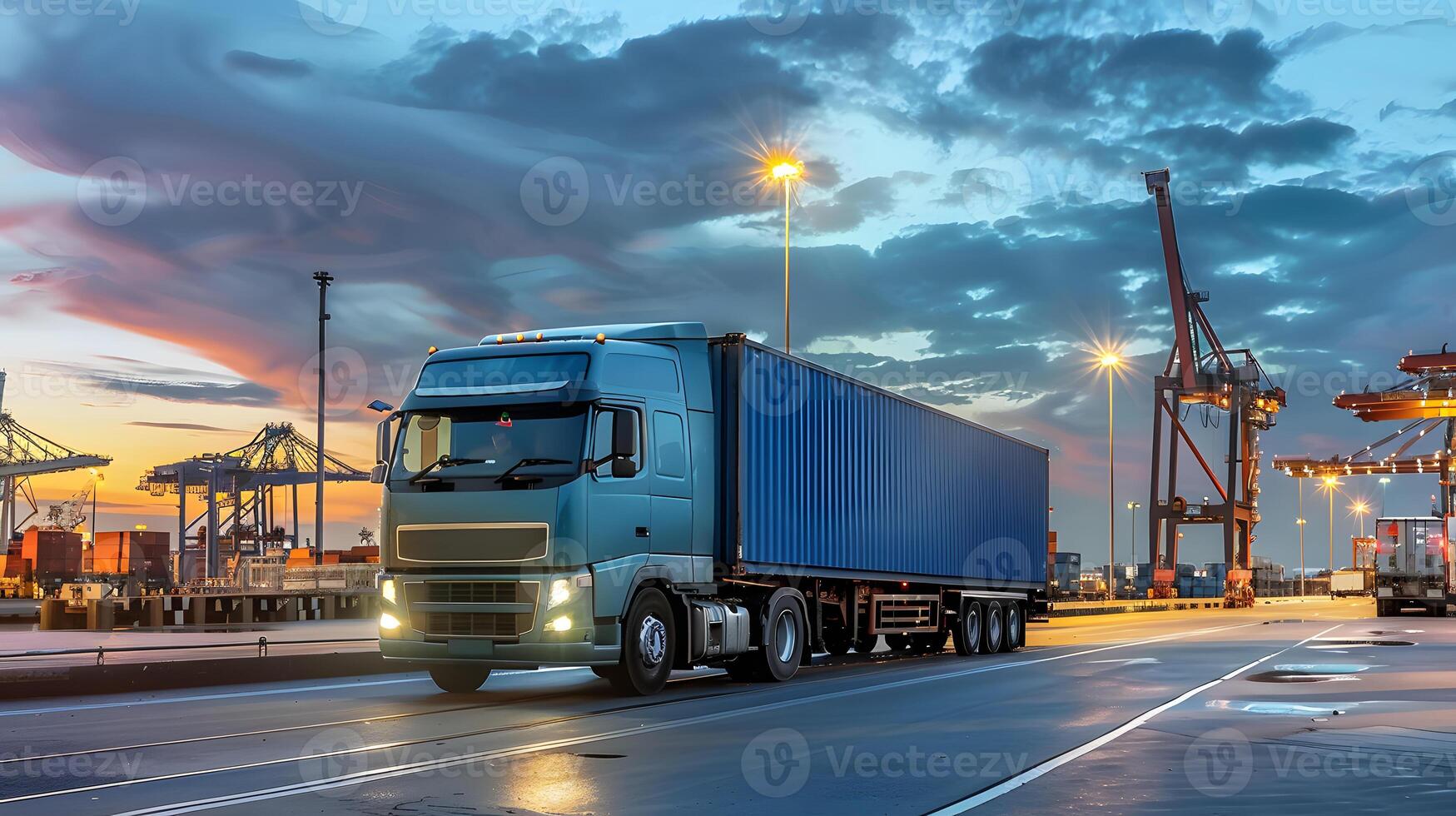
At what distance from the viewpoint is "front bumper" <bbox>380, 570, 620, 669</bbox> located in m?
13.7

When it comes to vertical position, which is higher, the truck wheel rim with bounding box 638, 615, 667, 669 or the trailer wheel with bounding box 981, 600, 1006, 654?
the truck wheel rim with bounding box 638, 615, 667, 669

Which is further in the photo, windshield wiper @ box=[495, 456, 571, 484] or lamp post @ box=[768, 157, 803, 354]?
lamp post @ box=[768, 157, 803, 354]

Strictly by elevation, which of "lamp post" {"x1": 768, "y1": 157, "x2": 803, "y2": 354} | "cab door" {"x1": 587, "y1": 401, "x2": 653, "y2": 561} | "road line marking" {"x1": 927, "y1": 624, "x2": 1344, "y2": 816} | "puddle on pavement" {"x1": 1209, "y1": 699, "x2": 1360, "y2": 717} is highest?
"lamp post" {"x1": 768, "y1": 157, "x2": 803, "y2": 354}

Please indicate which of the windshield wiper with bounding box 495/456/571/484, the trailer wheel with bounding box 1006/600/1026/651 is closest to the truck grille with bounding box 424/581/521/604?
the windshield wiper with bounding box 495/456/571/484

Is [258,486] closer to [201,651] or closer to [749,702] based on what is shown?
[201,651]

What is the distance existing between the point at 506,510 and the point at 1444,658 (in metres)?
16.4

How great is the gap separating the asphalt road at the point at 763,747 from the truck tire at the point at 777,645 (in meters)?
0.64

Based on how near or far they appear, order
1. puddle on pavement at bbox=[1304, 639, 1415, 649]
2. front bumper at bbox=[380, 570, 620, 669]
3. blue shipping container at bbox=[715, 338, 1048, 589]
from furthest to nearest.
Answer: puddle on pavement at bbox=[1304, 639, 1415, 649], blue shipping container at bbox=[715, 338, 1048, 589], front bumper at bbox=[380, 570, 620, 669]

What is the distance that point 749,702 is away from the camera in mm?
14219

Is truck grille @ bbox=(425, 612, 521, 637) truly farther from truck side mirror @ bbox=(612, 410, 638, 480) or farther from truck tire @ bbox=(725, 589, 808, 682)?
truck tire @ bbox=(725, 589, 808, 682)

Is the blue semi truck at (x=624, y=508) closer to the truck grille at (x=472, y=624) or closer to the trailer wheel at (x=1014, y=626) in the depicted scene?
the truck grille at (x=472, y=624)

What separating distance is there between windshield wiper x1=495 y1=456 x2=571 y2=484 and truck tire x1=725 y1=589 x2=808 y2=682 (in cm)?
434

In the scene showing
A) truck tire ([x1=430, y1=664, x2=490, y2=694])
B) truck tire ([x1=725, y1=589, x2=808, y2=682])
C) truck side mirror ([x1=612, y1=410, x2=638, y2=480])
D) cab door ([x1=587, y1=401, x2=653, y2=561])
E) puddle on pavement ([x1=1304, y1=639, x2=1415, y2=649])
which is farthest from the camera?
puddle on pavement ([x1=1304, y1=639, x2=1415, y2=649])

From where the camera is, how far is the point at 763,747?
34.1 feet
